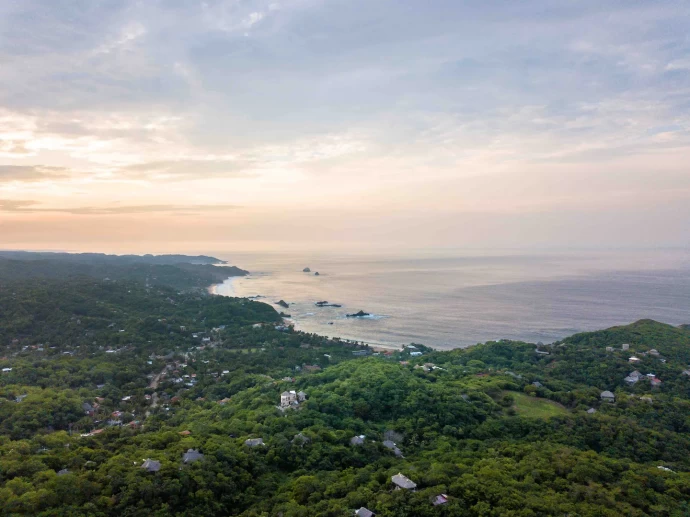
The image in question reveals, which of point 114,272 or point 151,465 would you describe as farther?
point 114,272

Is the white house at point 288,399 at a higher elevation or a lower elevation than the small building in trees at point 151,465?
lower

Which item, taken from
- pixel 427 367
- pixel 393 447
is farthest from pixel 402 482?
pixel 427 367

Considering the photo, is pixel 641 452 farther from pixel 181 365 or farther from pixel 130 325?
pixel 130 325

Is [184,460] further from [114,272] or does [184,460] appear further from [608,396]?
[114,272]

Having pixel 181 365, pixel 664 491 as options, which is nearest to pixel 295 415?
pixel 664 491

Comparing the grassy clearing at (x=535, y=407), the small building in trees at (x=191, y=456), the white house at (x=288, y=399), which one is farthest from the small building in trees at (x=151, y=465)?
the grassy clearing at (x=535, y=407)

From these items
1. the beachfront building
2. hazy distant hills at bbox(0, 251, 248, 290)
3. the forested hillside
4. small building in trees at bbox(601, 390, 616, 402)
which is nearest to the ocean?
hazy distant hills at bbox(0, 251, 248, 290)

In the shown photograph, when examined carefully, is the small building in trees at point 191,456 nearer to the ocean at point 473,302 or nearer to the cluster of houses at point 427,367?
the cluster of houses at point 427,367
